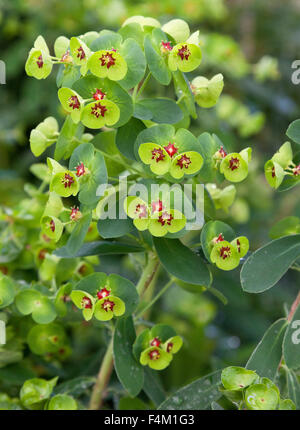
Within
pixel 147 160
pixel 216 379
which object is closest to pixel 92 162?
pixel 147 160

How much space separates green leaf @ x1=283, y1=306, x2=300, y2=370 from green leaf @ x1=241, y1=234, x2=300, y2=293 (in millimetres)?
73

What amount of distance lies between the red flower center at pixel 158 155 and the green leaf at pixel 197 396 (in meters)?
0.37

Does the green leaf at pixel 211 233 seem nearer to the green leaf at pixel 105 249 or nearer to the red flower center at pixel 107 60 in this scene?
the green leaf at pixel 105 249

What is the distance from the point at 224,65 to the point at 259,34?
2.19 feet

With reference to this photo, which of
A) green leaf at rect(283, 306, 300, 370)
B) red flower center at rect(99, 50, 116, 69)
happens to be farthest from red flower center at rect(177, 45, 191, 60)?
green leaf at rect(283, 306, 300, 370)

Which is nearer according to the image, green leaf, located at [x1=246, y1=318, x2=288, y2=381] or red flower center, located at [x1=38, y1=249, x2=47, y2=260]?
green leaf, located at [x1=246, y1=318, x2=288, y2=381]

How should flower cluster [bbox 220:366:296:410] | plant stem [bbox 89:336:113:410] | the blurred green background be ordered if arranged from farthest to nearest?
1. the blurred green background
2. plant stem [bbox 89:336:113:410]
3. flower cluster [bbox 220:366:296:410]

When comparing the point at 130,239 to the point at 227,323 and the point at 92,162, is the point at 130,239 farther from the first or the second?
the point at 227,323

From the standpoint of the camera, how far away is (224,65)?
1.99 metres

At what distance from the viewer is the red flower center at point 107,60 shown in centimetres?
70

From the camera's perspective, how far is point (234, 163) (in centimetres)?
76

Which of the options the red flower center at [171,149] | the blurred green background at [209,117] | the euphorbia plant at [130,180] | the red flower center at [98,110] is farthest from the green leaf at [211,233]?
the blurred green background at [209,117]

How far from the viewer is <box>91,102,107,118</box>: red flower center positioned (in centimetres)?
72

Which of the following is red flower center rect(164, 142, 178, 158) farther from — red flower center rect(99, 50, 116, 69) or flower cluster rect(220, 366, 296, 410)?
flower cluster rect(220, 366, 296, 410)
